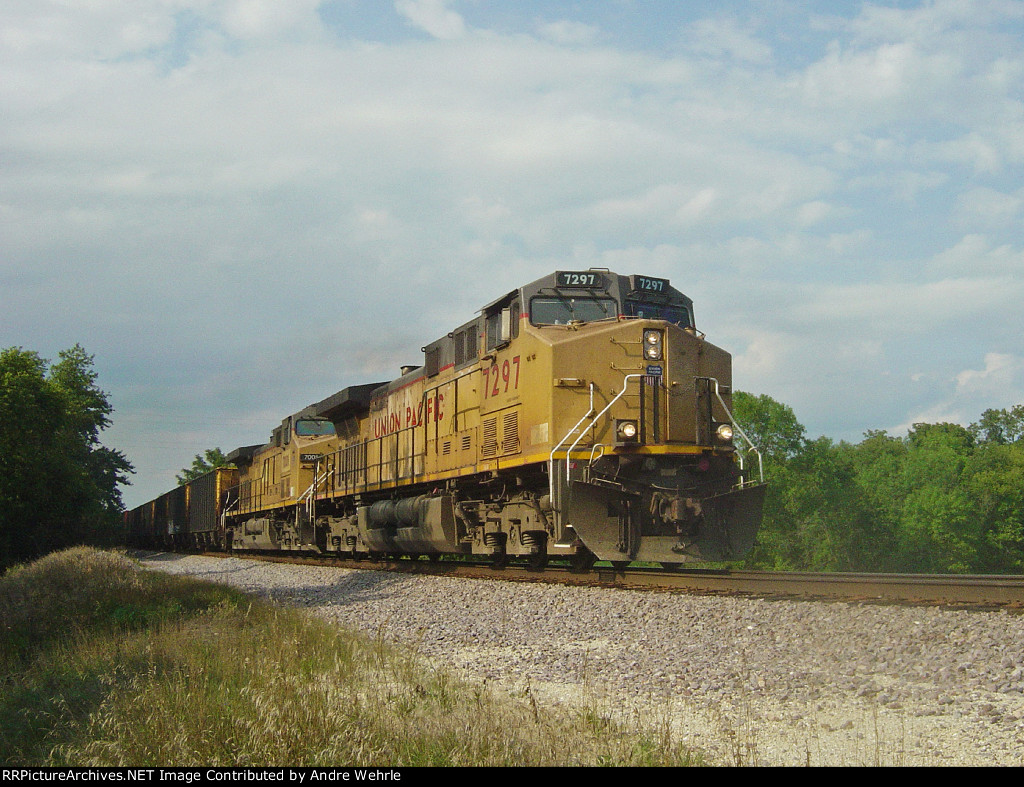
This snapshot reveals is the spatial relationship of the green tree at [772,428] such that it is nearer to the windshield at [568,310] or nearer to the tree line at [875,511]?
the tree line at [875,511]

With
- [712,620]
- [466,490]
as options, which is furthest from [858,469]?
[712,620]

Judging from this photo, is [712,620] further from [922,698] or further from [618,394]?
[618,394]

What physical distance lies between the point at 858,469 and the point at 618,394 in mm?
59000

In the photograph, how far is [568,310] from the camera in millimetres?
13188

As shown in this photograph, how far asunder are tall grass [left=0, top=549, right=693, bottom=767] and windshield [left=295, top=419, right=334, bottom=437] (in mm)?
16075

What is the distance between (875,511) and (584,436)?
4604 cm

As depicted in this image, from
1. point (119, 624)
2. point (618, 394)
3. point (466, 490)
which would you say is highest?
point (618, 394)

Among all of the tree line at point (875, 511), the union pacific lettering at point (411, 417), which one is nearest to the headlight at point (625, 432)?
the union pacific lettering at point (411, 417)

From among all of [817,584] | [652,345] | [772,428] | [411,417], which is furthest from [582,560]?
[772,428]

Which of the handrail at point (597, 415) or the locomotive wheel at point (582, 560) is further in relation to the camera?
the locomotive wheel at point (582, 560)

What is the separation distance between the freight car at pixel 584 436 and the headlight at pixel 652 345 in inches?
0.7

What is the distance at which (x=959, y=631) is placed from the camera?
696 centimetres

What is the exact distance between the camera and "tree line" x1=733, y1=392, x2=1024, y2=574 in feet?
156

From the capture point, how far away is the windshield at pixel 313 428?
25656mm
